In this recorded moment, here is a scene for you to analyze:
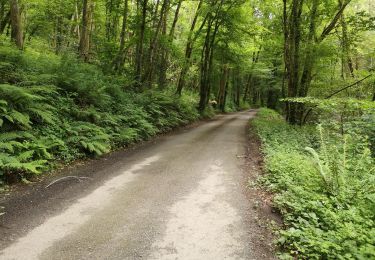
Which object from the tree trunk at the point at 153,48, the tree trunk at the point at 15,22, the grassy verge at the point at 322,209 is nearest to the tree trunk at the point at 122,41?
the tree trunk at the point at 153,48

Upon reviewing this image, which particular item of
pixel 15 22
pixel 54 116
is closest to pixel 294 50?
pixel 54 116

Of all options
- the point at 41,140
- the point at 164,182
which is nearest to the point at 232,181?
the point at 164,182

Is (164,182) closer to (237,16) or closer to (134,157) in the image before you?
(134,157)

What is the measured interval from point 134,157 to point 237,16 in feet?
53.6

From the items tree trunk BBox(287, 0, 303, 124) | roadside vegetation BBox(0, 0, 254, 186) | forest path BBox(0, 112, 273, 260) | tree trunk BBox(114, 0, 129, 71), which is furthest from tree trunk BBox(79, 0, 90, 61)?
tree trunk BBox(287, 0, 303, 124)

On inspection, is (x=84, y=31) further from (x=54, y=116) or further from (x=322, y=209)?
(x=322, y=209)

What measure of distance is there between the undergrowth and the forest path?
2.49 feet

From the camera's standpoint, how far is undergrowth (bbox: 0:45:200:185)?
22.4 feet

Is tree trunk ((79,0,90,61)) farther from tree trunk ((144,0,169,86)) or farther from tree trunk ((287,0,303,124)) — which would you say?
tree trunk ((287,0,303,124))

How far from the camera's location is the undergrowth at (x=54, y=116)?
22.4 ft

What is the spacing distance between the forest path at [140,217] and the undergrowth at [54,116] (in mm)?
758

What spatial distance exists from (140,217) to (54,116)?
487 cm

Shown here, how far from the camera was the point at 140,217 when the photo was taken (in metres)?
5.23

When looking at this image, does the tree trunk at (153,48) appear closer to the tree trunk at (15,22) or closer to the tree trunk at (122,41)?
the tree trunk at (122,41)
